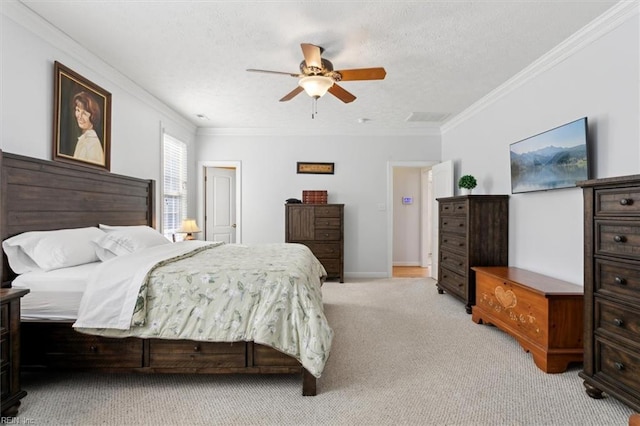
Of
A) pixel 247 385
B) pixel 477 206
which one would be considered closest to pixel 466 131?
pixel 477 206

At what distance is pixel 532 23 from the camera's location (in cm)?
253

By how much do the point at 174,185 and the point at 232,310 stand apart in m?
3.55

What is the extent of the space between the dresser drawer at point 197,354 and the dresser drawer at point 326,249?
329cm

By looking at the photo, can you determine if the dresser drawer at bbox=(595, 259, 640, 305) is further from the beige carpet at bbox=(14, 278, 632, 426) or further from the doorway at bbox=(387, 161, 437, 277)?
the doorway at bbox=(387, 161, 437, 277)

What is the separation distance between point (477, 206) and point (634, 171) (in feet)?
5.28

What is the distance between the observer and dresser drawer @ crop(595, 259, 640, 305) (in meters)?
1.78

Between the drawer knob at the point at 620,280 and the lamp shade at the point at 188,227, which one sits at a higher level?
the lamp shade at the point at 188,227

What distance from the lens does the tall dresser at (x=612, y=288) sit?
177 centimetres

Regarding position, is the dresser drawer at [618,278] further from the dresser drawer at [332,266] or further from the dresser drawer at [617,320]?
the dresser drawer at [332,266]

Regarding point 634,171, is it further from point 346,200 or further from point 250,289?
point 346,200

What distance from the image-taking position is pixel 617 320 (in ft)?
6.14

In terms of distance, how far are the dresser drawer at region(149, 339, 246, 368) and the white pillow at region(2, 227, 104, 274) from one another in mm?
931

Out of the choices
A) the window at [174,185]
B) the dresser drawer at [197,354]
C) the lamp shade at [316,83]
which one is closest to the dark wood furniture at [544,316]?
the dresser drawer at [197,354]

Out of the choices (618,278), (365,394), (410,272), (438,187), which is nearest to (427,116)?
(438,187)
